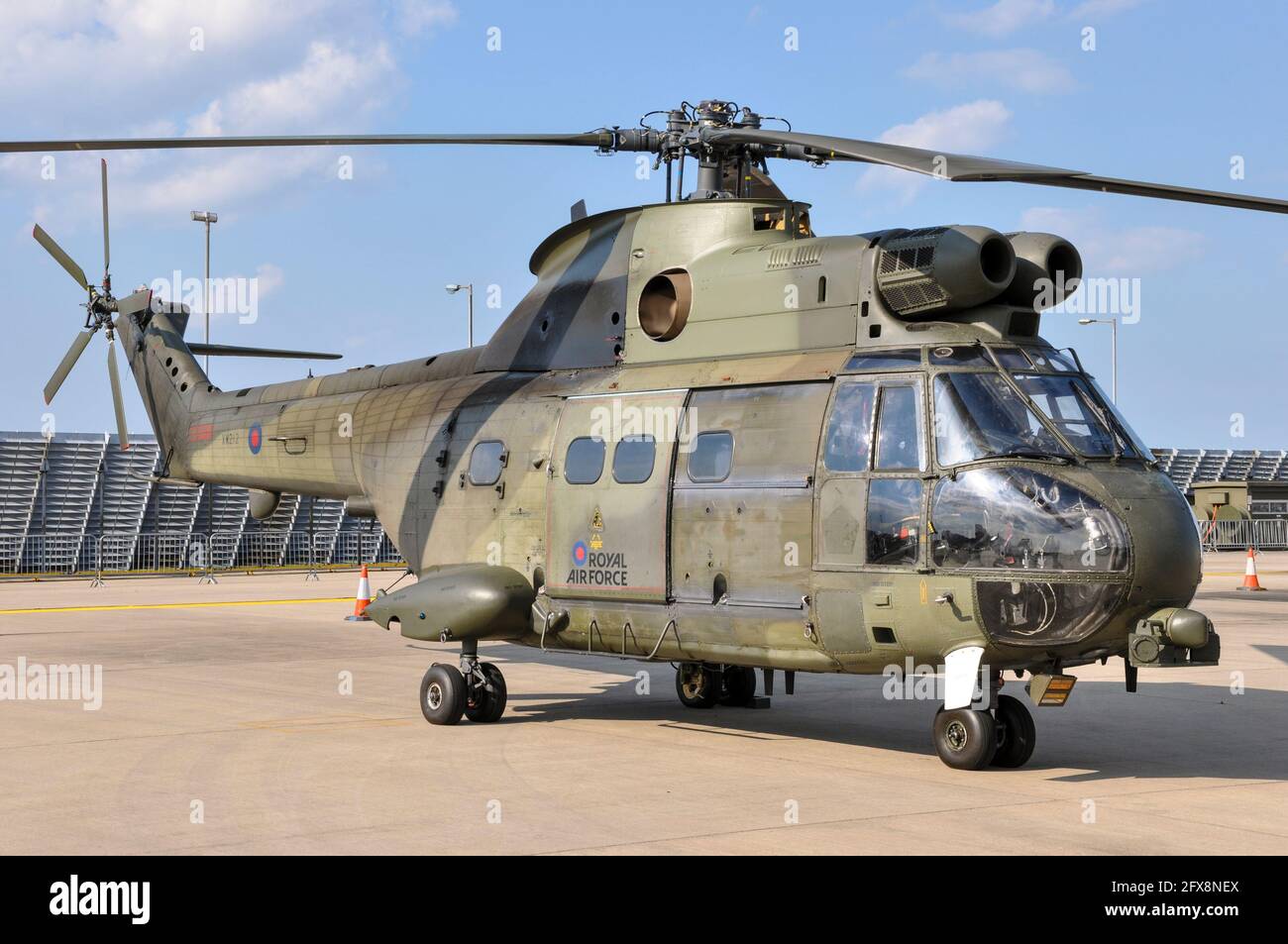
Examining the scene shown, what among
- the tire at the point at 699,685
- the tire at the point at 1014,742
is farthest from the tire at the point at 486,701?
the tire at the point at 1014,742

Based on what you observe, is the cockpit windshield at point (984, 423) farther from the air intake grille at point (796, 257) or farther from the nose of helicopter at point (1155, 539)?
the air intake grille at point (796, 257)

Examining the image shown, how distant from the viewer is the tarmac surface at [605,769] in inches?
324

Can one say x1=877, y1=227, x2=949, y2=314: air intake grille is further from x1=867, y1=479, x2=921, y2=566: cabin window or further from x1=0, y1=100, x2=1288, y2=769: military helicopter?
x1=867, y1=479, x2=921, y2=566: cabin window

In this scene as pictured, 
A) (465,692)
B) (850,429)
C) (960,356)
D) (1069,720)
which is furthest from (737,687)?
(960,356)

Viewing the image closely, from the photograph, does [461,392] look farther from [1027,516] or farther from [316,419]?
[1027,516]

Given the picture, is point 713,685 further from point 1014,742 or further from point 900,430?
point 900,430

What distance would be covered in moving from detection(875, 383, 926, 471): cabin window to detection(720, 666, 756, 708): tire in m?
4.51

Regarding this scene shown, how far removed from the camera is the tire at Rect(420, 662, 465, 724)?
12930mm

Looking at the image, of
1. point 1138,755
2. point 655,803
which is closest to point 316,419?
point 655,803

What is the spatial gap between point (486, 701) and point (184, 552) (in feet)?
116

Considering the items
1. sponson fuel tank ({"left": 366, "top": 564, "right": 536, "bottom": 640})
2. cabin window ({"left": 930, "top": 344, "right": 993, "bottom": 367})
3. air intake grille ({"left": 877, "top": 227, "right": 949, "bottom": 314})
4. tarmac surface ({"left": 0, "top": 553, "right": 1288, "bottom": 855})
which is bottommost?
tarmac surface ({"left": 0, "top": 553, "right": 1288, "bottom": 855})

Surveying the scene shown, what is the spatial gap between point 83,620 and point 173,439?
314 inches

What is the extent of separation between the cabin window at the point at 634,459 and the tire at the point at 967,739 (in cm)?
315

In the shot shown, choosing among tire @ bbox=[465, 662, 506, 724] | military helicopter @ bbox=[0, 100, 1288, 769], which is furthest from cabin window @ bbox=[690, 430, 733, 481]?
tire @ bbox=[465, 662, 506, 724]
